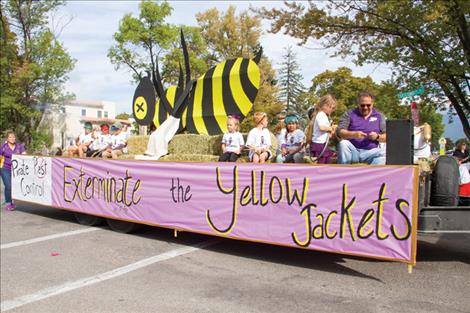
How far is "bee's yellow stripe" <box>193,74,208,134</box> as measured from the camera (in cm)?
993

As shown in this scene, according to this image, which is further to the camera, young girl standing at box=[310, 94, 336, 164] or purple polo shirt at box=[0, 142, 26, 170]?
purple polo shirt at box=[0, 142, 26, 170]

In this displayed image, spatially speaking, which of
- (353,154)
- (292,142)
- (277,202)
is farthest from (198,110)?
(353,154)

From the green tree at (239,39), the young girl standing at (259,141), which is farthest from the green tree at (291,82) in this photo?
the young girl standing at (259,141)

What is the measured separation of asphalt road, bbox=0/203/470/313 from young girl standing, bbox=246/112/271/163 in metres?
1.43

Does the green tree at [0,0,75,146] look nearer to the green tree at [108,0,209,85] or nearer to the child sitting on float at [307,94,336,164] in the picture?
the green tree at [108,0,209,85]

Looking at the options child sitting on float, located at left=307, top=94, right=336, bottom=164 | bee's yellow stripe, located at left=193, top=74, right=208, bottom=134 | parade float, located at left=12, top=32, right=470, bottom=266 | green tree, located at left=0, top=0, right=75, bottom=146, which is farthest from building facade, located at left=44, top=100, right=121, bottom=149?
child sitting on float, located at left=307, top=94, right=336, bottom=164

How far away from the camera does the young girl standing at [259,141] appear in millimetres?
6539

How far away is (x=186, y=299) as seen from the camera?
4008 mm

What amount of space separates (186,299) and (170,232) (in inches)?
128

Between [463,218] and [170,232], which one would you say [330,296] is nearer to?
[463,218]

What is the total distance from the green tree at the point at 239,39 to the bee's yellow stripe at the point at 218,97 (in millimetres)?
20896

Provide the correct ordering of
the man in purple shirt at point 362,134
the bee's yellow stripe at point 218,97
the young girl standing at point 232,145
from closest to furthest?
the man in purple shirt at point 362,134, the young girl standing at point 232,145, the bee's yellow stripe at point 218,97

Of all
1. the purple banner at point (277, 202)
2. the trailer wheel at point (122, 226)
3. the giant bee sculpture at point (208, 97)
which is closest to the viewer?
the purple banner at point (277, 202)

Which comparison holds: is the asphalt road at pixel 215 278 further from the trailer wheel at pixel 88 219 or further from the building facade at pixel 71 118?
the building facade at pixel 71 118
